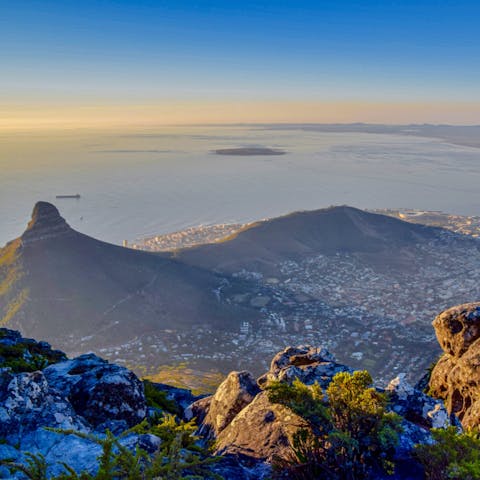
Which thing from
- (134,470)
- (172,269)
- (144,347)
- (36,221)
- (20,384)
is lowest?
(144,347)

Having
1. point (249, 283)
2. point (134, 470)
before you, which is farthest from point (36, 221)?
point (134, 470)

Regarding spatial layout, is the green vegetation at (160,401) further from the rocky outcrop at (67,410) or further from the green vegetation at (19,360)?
the green vegetation at (19,360)

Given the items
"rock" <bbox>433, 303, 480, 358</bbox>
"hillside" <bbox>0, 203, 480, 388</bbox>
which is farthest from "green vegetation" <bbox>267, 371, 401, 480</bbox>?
"hillside" <bbox>0, 203, 480, 388</bbox>

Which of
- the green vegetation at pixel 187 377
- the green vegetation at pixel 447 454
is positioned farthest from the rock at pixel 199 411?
the green vegetation at pixel 187 377

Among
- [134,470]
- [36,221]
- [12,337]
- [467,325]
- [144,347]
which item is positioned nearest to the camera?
[134,470]

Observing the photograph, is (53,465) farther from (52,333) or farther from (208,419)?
(52,333)

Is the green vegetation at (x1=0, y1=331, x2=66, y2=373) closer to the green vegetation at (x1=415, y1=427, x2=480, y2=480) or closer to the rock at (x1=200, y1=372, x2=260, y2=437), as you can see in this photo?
the rock at (x1=200, y1=372, x2=260, y2=437)
